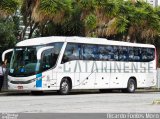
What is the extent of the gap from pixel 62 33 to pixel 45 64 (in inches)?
419

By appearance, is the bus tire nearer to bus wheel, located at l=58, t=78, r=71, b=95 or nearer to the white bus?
the white bus

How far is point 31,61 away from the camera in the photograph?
28.7 meters

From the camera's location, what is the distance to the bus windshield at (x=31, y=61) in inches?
1123

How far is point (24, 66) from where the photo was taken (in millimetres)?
28828

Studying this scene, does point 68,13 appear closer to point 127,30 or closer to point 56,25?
point 56,25

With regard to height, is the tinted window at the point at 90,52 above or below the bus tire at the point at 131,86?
above

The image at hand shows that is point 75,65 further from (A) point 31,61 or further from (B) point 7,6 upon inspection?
(B) point 7,6

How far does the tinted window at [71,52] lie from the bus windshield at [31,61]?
54 centimetres

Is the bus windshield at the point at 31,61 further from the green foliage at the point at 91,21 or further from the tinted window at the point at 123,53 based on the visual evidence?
the green foliage at the point at 91,21

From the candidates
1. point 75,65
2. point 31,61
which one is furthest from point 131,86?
point 31,61

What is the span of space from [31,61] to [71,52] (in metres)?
2.44

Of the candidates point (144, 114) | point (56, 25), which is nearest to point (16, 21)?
point (56, 25)

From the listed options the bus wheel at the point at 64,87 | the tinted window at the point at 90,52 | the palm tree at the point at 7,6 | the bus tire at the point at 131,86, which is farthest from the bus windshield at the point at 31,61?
the bus tire at the point at 131,86

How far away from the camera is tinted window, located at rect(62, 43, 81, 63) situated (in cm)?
2956
